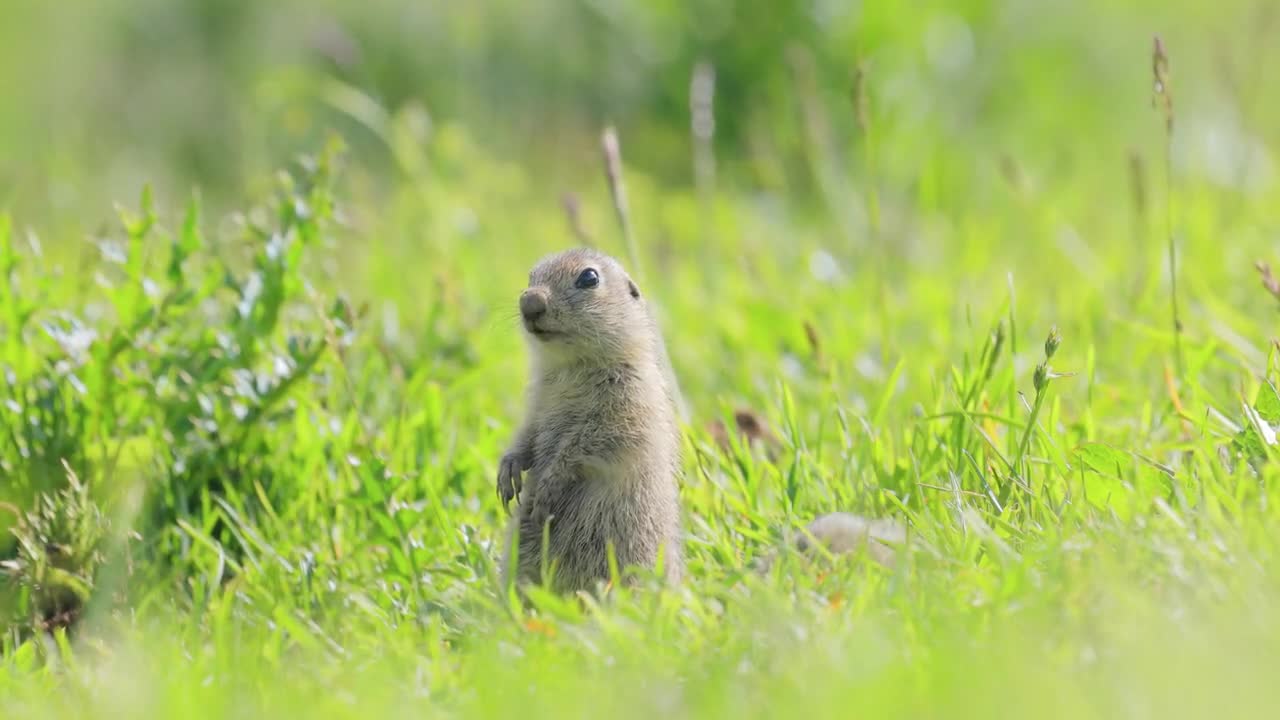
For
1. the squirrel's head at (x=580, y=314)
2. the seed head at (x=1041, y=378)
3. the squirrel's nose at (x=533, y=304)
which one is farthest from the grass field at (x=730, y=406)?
the squirrel's nose at (x=533, y=304)

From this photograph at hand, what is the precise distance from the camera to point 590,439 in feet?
11.5

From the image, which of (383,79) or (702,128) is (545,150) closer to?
(383,79)

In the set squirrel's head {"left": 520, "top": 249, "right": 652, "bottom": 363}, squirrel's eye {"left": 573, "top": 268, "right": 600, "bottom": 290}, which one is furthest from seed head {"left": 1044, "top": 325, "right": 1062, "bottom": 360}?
squirrel's eye {"left": 573, "top": 268, "right": 600, "bottom": 290}

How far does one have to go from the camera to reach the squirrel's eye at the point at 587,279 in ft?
12.6

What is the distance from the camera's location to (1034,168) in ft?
26.6

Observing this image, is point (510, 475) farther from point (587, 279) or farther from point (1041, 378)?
point (1041, 378)

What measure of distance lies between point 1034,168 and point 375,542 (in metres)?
5.47

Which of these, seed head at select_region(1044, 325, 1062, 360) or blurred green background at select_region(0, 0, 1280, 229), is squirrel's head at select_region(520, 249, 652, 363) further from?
blurred green background at select_region(0, 0, 1280, 229)

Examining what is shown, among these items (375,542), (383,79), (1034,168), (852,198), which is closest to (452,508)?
(375,542)

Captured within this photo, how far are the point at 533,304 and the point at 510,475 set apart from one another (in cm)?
45

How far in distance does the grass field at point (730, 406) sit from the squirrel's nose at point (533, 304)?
56 cm

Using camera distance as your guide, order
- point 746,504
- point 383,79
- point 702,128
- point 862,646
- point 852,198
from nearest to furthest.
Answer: point 862,646
point 746,504
point 702,128
point 852,198
point 383,79

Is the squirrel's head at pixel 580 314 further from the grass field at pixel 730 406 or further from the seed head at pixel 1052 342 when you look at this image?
the seed head at pixel 1052 342

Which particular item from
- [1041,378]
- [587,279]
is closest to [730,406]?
[587,279]
